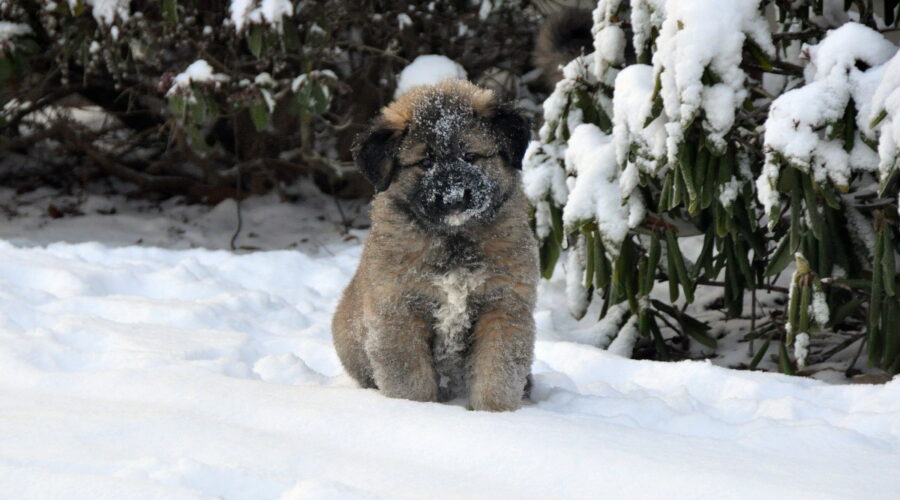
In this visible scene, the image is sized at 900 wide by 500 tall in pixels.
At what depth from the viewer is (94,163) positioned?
9.50m

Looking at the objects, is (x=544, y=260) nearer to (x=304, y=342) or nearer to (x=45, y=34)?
(x=304, y=342)

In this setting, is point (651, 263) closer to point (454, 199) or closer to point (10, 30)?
point (454, 199)

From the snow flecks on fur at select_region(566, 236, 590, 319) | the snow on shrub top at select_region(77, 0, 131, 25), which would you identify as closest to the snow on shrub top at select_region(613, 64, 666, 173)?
the snow flecks on fur at select_region(566, 236, 590, 319)

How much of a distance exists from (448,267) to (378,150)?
0.53m

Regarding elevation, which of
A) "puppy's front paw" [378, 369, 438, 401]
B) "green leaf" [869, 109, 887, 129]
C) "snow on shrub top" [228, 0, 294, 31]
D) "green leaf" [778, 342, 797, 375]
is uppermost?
"snow on shrub top" [228, 0, 294, 31]

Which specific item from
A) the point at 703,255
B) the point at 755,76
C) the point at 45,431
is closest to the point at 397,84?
the point at 755,76

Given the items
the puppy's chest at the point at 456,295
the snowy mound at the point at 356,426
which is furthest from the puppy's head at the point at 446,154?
the snowy mound at the point at 356,426

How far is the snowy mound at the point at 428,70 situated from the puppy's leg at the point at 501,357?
4.08m

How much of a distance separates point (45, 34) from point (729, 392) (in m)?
6.55

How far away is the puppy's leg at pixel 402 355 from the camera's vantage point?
11.4 feet

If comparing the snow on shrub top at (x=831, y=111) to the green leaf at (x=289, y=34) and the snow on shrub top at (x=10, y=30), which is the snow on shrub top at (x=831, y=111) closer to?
the green leaf at (x=289, y=34)

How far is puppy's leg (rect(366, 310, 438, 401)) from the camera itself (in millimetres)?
3473

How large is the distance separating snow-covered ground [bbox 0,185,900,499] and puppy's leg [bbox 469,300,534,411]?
0.14 m

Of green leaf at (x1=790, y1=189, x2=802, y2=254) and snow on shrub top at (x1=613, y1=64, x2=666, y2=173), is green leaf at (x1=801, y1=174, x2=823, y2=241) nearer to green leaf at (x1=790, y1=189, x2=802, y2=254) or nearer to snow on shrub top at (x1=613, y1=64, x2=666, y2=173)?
green leaf at (x1=790, y1=189, x2=802, y2=254)
